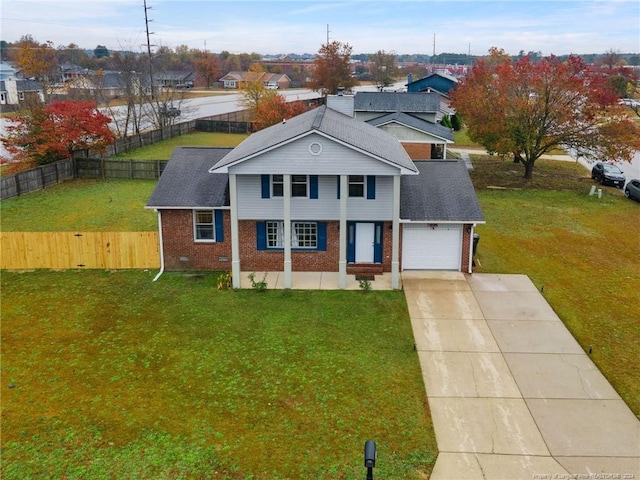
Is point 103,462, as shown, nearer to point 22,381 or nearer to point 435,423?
point 22,381

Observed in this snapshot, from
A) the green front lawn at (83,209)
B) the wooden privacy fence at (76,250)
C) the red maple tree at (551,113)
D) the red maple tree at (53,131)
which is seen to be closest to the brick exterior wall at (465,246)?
the wooden privacy fence at (76,250)

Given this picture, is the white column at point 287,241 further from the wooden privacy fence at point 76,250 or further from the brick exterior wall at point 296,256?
the wooden privacy fence at point 76,250

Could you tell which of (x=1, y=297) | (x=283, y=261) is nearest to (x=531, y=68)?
(x=283, y=261)

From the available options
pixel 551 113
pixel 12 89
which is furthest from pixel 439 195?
pixel 12 89

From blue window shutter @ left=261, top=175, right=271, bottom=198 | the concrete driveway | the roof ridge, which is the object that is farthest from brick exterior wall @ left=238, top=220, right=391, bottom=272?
the roof ridge

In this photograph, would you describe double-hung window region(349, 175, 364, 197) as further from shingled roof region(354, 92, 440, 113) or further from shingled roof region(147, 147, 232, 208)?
shingled roof region(354, 92, 440, 113)
